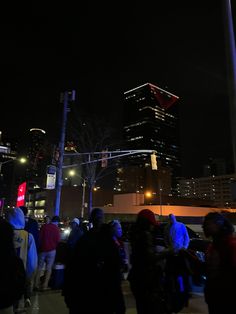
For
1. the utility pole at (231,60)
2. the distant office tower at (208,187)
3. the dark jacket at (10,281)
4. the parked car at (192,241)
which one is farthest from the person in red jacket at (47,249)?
the distant office tower at (208,187)

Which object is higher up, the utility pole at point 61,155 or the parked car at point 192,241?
the utility pole at point 61,155

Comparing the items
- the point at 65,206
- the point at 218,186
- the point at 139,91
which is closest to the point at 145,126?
the point at 139,91

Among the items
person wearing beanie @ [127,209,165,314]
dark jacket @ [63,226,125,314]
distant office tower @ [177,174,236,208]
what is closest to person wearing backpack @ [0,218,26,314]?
dark jacket @ [63,226,125,314]

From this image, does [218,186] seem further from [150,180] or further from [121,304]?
[121,304]

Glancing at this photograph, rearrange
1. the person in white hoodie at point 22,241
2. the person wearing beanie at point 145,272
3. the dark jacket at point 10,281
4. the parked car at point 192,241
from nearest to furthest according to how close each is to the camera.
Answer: the dark jacket at point 10,281 < the person wearing beanie at point 145,272 < the person in white hoodie at point 22,241 < the parked car at point 192,241

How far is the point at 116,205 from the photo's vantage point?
46594mm

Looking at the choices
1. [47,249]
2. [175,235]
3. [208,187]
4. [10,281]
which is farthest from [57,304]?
[208,187]

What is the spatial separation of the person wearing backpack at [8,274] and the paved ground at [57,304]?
385 cm

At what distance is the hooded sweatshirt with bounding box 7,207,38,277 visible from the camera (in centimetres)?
527

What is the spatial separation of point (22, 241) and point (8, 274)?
2.43 m

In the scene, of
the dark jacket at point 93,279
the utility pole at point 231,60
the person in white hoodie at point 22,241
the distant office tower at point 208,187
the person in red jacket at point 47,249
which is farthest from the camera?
the distant office tower at point 208,187

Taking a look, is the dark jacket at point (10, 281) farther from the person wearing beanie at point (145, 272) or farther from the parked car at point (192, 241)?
→ the parked car at point (192, 241)

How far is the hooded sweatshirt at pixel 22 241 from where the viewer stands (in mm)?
5266

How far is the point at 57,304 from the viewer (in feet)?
23.4
